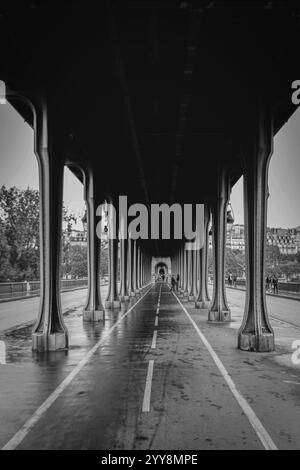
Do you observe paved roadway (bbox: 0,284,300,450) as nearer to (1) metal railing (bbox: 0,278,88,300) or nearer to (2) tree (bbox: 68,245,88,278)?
(1) metal railing (bbox: 0,278,88,300)

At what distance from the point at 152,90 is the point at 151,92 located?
229 millimetres

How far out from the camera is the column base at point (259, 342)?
1388cm

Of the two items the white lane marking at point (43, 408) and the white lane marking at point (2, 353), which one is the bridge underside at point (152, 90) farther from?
the white lane marking at point (43, 408)

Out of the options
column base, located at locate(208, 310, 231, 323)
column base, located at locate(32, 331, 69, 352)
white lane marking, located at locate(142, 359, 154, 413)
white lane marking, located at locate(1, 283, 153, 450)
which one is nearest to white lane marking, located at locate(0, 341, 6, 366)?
column base, located at locate(32, 331, 69, 352)

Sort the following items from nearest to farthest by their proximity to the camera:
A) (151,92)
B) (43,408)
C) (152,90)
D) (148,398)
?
(43,408)
(148,398)
(152,90)
(151,92)

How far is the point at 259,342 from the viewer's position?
1391 cm

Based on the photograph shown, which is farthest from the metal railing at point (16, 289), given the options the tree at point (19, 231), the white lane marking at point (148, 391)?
the white lane marking at point (148, 391)

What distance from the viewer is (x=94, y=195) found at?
2262 cm

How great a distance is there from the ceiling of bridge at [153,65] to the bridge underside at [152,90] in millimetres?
37

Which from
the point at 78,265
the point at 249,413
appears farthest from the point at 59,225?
the point at 78,265

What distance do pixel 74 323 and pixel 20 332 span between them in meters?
4.00

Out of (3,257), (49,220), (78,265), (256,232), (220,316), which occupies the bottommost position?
(220,316)

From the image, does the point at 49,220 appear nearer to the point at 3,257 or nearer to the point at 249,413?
the point at 249,413

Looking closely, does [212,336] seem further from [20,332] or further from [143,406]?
[143,406]
